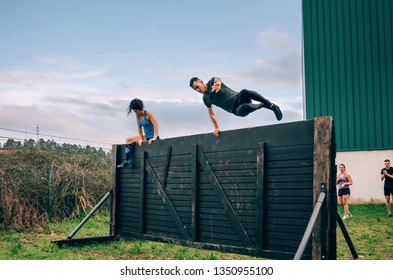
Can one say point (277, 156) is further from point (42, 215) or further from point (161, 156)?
point (42, 215)

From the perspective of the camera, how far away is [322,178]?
211 inches

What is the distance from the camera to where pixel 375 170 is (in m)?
19.1

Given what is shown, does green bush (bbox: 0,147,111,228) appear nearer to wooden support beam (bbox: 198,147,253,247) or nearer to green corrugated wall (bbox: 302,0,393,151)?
wooden support beam (bbox: 198,147,253,247)

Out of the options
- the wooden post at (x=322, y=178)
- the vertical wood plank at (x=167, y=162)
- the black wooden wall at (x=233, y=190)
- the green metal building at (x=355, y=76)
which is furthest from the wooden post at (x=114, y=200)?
the green metal building at (x=355, y=76)

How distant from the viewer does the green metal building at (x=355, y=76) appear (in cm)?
1917

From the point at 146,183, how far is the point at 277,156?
11.3 ft

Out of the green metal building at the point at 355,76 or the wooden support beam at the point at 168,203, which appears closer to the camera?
the wooden support beam at the point at 168,203

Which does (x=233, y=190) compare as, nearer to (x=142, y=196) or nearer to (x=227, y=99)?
(x=227, y=99)

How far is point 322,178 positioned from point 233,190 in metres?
1.60

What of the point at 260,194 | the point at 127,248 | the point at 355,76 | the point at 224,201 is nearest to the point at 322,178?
the point at 260,194

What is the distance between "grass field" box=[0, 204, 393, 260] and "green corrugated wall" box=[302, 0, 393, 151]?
8.30 meters

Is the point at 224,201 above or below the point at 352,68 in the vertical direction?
below

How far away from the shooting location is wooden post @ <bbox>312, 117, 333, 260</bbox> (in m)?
5.32

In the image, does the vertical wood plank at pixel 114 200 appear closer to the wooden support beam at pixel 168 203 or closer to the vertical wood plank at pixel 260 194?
the wooden support beam at pixel 168 203
